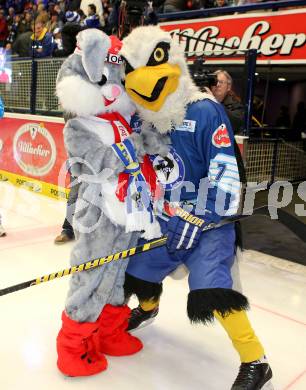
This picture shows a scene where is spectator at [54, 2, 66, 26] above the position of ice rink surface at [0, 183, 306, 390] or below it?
above

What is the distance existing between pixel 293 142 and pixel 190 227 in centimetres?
448

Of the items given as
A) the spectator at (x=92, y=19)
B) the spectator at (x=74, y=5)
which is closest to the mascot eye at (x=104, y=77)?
the spectator at (x=92, y=19)

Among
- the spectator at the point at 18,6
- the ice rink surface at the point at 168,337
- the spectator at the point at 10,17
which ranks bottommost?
the ice rink surface at the point at 168,337

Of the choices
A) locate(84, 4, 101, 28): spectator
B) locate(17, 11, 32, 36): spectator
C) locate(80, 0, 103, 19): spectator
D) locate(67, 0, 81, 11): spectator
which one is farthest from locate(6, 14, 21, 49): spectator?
locate(84, 4, 101, 28): spectator

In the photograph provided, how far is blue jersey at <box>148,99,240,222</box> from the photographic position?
1515 mm

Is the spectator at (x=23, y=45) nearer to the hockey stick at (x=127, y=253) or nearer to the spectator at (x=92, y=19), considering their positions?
the spectator at (x=92, y=19)

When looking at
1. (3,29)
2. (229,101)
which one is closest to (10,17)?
(3,29)

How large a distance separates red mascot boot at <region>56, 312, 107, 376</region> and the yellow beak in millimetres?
851

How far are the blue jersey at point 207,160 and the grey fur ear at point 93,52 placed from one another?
349 mm

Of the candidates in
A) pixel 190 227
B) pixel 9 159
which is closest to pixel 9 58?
pixel 9 159

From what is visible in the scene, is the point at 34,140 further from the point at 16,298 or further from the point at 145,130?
the point at 145,130

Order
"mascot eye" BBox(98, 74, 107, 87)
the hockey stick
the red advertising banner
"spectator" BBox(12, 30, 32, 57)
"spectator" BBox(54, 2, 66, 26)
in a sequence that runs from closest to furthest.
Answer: the hockey stick → "mascot eye" BBox(98, 74, 107, 87) → the red advertising banner → "spectator" BBox(12, 30, 32, 57) → "spectator" BBox(54, 2, 66, 26)

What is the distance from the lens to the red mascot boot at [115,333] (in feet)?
6.08

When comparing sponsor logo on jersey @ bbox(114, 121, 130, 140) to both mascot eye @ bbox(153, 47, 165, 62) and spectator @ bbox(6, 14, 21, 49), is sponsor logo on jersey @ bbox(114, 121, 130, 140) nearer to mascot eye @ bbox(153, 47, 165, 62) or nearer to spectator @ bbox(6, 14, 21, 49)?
mascot eye @ bbox(153, 47, 165, 62)
